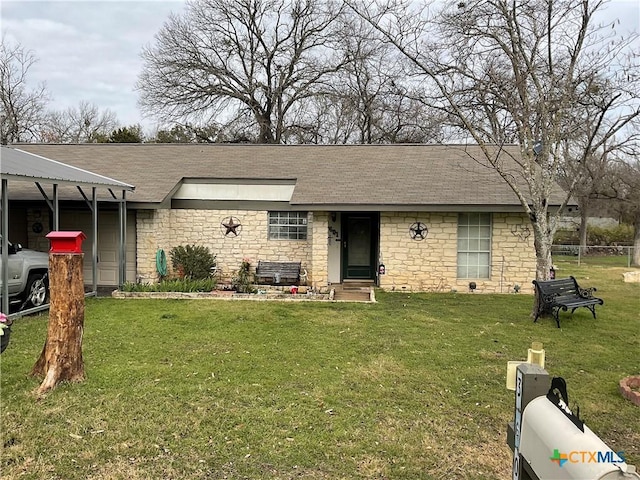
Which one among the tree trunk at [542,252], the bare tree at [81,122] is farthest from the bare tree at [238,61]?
the tree trunk at [542,252]

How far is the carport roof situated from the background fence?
2104 centimetres

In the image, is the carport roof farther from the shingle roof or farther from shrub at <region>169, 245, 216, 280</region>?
shrub at <region>169, 245, 216, 280</region>

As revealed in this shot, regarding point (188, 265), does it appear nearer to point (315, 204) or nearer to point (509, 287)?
point (315, 204)

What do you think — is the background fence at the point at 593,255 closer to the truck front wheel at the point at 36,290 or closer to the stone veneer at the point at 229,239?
the stone veneer at the point at 229,239

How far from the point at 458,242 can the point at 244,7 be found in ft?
78.8

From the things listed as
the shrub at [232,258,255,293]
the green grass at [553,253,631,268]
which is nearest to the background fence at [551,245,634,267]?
the green grass at [553,253,631,268]

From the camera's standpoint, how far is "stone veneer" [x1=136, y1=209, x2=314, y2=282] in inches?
539

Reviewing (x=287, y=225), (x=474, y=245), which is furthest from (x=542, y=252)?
(x=287, y=225)

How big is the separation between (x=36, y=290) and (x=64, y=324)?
5147 mm

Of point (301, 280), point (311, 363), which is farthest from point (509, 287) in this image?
point (311, 363)

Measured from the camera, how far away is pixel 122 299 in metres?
11.0

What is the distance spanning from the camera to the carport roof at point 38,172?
8094 millimetres

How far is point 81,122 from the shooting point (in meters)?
36.4

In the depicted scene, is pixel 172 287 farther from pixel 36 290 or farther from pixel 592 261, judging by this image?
pixel 592 261
